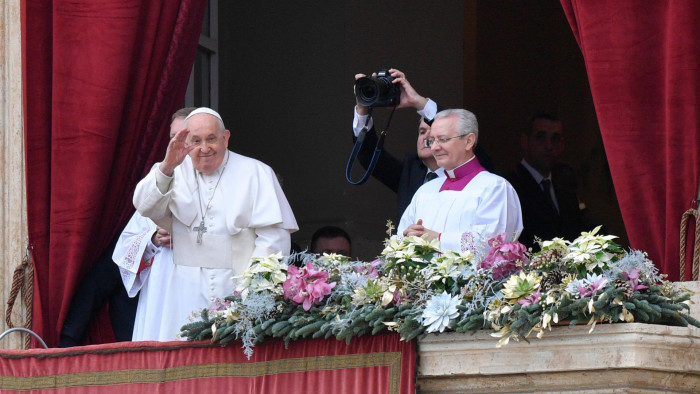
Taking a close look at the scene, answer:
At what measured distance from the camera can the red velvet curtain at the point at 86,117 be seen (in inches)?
238

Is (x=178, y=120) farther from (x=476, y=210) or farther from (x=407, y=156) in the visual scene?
(x=476, y=210)

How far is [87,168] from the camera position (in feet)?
19.8

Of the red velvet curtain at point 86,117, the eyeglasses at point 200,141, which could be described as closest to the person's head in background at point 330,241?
the red velvet curtain at point 86,117

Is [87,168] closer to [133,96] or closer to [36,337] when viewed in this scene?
[133,96]

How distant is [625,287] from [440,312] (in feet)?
1.95

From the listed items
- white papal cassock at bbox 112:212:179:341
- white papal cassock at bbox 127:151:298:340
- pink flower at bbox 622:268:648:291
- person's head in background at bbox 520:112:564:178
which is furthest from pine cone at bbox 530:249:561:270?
person's head in background at bbox 520:112:564:178

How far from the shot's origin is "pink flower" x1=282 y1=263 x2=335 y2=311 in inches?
183

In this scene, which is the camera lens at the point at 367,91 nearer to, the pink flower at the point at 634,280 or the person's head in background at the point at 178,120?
the person's head in background at the point at 178,120

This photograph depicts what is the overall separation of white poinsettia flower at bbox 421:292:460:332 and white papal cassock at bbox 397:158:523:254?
0.77 metres

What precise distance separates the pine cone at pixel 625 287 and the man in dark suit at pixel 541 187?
2258 mm

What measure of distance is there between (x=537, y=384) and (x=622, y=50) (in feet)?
4.84

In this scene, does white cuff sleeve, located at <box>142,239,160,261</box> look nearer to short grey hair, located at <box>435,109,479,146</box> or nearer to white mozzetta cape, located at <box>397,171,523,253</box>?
white mozzetta cape, located at <box>397,171,523,253</box>

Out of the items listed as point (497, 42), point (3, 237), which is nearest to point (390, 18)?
point (497, 42)

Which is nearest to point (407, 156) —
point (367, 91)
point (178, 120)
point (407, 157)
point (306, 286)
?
point (407, 157)
